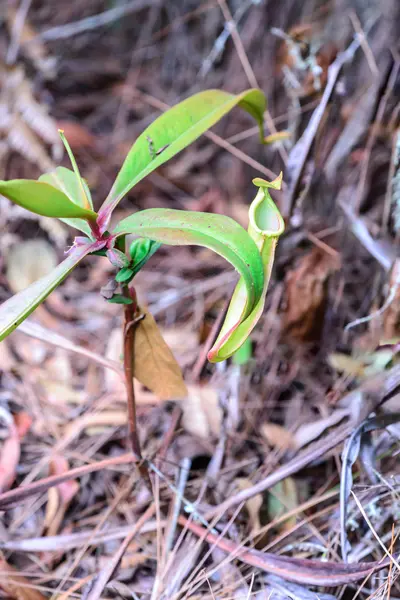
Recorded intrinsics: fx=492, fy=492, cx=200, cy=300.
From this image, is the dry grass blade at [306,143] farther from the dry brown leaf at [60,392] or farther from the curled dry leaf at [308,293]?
the dry brown leaf at [60,392]

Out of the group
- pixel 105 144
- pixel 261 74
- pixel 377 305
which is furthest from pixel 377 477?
pixel 105 144

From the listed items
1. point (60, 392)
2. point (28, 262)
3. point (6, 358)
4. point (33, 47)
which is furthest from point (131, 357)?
point (33, 47)

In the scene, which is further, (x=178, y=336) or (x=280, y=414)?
(x=178, y=336)

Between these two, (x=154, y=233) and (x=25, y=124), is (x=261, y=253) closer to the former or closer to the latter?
(x=154, y=233)

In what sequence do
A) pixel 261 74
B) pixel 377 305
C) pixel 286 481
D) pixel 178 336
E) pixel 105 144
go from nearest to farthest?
pixel 286 481 → pixel 377 305 → pixel 178 336 → pixel 261 74 → pixel 105 144

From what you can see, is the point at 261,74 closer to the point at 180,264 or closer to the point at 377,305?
the point at 180,264

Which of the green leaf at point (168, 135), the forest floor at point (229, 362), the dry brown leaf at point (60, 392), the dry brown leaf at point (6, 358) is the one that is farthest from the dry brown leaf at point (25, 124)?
the green leaf at point (168, 135)
